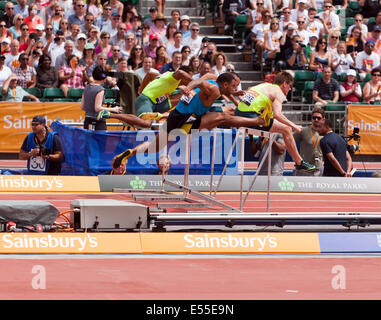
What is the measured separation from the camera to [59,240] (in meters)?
9.53

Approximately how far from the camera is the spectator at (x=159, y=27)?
20.3 meters

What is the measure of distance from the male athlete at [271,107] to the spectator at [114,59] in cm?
624

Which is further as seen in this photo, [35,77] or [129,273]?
[35,77]

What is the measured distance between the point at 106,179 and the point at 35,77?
252 inches

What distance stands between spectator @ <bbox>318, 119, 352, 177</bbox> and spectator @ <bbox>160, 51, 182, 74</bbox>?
5.31 meters

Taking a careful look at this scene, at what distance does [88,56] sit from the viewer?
1817cm

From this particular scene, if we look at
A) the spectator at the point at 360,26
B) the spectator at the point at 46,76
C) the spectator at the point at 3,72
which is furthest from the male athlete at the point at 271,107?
the spectator at the point at 360,26

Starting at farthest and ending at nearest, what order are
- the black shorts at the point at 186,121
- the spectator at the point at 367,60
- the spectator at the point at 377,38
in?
the spectator at the point at 377,38 → the spectator at the point at 367,60 → the black shorts at the point at 186,121

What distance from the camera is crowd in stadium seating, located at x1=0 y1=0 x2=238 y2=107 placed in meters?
18.2

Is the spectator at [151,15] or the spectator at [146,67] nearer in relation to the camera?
the spectator at [146,67]

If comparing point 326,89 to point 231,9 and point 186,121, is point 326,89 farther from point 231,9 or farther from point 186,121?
point 186,121

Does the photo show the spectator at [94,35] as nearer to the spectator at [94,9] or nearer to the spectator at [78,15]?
the spectator at [78,15]
